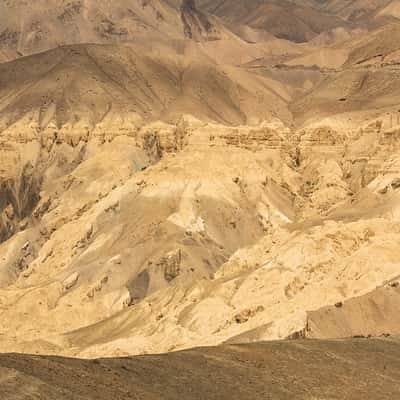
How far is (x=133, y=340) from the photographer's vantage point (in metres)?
50.6

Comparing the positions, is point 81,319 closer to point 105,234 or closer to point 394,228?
point 105,234

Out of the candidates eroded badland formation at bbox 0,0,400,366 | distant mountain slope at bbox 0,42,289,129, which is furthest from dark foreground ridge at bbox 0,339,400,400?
distant mountain slope at bbox 0,42,289,129

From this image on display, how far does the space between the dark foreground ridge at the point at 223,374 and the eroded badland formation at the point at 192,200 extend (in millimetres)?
9521

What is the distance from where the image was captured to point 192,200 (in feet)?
250

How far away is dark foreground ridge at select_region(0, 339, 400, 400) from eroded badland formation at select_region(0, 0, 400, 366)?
9521mm

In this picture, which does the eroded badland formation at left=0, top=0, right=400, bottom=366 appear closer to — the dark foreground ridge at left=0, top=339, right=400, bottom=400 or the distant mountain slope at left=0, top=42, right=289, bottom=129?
the distant mountain slope at left=0, top=42, right=289, bottom=129

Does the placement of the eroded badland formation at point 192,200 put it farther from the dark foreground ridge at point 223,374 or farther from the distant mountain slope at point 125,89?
the dark foreground ridge at point 223,374

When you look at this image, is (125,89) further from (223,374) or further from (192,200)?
(223,374)

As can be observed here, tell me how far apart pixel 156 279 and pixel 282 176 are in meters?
23.8

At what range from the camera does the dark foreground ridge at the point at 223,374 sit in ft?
82.7

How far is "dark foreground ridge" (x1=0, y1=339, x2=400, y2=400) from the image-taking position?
82.7 ft

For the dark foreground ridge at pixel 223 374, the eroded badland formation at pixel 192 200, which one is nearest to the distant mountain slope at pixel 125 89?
the eroded badland formation at pixel 192 200

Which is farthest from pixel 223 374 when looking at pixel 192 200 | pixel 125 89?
pixel 125 89

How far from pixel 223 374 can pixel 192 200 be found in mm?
47618
